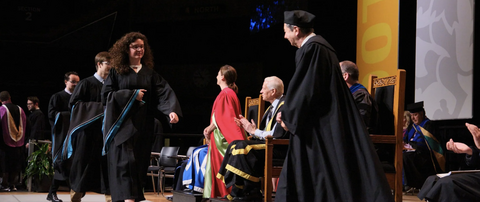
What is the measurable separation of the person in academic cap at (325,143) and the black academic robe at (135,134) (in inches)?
43.3

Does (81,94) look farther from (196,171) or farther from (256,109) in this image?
(256,109)

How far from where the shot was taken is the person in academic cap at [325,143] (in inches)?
91.7

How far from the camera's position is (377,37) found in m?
7.27

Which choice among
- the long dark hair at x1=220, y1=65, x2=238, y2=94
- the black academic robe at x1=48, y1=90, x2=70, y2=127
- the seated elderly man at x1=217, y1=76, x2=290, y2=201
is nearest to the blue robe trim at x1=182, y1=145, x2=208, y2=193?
the long dark hair at x1=220, y1=65, x2=238, y2=94

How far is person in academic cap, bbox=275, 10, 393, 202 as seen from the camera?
2330 millimetres

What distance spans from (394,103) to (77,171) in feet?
7.52

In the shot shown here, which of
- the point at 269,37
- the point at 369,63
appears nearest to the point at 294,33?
the point at 369,63

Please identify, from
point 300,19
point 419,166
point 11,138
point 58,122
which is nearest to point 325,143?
point 300,19

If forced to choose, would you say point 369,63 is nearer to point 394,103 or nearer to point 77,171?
point 394,103

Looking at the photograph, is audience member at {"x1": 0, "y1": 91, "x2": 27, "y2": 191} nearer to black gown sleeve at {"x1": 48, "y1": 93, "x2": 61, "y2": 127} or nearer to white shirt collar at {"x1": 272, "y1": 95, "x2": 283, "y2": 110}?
black gown sleeve at {"x1": 48, "y1": 93, "x2": 61, "y2": 127}

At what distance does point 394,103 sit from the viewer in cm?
321

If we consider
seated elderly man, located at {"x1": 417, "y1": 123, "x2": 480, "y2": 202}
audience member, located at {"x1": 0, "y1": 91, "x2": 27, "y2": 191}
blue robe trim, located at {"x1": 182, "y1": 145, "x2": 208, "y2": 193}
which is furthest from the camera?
audience member, located at {"x1": 0, "y1": 91, "x2": 27, "y2": 191}

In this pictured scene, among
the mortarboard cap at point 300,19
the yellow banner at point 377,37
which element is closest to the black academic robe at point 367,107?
the mortarboard cap at point 300,19

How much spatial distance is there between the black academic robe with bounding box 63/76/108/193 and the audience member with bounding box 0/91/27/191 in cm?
369
